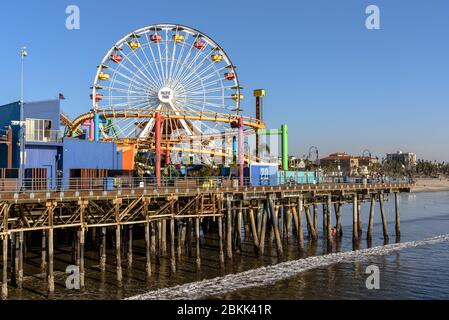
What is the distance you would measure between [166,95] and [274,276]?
33.4m

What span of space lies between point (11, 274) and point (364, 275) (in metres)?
19.6

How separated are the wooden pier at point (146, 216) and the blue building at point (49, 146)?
2939mm

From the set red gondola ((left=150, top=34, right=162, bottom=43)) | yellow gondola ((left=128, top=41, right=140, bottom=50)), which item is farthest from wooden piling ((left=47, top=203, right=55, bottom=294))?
red gondola ((left=150, top=34, right=162, bottom=43))

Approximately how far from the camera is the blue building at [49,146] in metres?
30.2

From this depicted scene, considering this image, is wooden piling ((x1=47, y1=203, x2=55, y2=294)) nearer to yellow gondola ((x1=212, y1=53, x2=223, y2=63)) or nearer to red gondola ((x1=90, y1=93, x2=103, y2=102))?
red gondola ((x1=90, y1=93, x2=103, y2=102))

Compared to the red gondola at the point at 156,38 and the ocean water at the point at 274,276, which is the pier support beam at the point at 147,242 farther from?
the red gondola at the point at 156,38

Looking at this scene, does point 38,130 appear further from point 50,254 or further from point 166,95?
point 166,95

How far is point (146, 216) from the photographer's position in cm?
2719

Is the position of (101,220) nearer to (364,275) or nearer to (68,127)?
(364,275)

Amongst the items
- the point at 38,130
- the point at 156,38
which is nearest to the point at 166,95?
the point at 156,38
